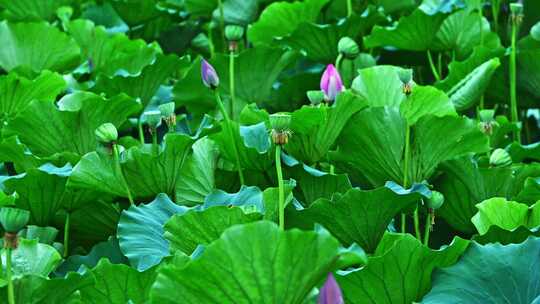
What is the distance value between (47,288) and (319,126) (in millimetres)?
472

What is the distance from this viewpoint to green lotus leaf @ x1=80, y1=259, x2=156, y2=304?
118cm

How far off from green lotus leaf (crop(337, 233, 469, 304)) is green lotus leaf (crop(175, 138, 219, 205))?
0.32 meters

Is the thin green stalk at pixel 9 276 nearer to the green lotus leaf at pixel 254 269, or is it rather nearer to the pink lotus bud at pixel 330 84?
the green lotus leaf at pixel 254 269

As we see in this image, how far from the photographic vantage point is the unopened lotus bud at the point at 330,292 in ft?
3.24

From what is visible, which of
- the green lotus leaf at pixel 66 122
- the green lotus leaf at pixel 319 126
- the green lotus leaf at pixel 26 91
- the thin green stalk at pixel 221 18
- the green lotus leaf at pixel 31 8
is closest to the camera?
the green lotus leaf at pixel 319 126

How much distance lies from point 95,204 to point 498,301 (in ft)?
1.80

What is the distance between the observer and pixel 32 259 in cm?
123

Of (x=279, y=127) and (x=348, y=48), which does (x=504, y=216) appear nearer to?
(x=279, y=127)

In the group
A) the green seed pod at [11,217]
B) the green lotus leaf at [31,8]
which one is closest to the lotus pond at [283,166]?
the green seed pod at [11,217]

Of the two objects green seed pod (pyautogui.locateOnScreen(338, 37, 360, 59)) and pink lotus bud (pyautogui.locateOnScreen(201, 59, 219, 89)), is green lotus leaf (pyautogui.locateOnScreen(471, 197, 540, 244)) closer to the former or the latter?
pink lotus bud (pyautogui.locateOnScreen(201, 59, 219, 89))

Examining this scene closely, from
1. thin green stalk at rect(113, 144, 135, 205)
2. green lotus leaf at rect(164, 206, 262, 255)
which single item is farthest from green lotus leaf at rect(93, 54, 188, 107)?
green lotus leaf at rect(164, 206, 262, 255)

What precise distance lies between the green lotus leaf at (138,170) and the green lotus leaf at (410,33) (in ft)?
2.07

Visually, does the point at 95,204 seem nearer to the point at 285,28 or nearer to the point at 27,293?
the point at 27,293

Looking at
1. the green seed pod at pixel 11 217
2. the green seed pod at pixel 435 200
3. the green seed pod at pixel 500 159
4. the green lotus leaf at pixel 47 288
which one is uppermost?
the green seed pod at pixel 11 217
